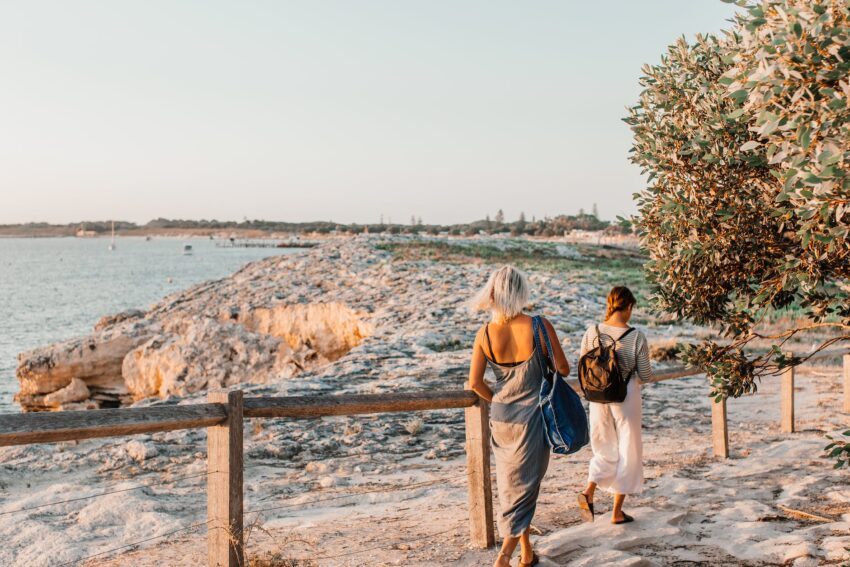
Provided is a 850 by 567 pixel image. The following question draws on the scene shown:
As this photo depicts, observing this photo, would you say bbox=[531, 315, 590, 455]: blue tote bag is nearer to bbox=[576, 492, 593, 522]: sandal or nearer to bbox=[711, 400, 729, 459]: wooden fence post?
bbox=[576, 492, 593, 522]: sandal

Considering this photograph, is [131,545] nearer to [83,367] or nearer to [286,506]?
[286,506]

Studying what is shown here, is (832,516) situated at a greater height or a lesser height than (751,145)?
lesser

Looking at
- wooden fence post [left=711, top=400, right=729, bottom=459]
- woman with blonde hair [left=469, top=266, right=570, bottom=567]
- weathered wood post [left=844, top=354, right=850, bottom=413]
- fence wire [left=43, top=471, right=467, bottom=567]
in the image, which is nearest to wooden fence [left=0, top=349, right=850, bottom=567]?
fence wire [left=43, top=471, right=467, bottom=567]

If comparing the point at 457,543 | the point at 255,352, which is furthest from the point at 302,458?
the point at 255,352

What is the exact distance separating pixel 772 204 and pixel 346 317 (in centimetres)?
1512

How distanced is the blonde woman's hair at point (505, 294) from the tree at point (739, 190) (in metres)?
1.27

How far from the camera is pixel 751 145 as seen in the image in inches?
173

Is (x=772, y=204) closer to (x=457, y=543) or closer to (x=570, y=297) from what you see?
(x=457, y=543)

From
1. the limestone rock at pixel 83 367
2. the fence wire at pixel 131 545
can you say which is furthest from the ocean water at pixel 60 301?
the fence wire at pixel 131 545

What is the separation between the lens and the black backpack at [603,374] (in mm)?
6465

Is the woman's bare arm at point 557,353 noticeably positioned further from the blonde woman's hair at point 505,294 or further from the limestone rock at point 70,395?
the limestone rock at point 70,395

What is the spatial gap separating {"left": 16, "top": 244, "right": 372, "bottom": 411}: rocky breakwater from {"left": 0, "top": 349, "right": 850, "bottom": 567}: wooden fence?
1133 centimetres

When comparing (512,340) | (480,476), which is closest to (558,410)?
(512,340)

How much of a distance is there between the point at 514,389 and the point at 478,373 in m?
0.29
